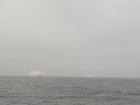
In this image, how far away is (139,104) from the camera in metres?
40.7

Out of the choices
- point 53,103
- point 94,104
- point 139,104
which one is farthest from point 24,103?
point 139,104

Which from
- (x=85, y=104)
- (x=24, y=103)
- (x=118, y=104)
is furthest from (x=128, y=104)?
(x=24, y=103)

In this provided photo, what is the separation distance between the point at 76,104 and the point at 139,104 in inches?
446

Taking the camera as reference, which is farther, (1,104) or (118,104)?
(118,104)

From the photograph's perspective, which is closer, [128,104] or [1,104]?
[1,104]

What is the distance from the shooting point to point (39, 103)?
132 feet

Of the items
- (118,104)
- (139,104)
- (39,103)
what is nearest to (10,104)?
(39,103)

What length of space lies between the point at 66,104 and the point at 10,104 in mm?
9553

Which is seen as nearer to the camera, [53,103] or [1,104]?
[1,104]

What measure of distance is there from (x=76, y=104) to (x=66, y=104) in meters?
1.76

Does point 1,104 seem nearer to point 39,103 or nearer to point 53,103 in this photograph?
point 39,103

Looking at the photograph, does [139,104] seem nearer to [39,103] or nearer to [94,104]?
[94,104]

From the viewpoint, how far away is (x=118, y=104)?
135 feet

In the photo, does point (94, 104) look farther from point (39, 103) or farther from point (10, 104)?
point (10, 104)
